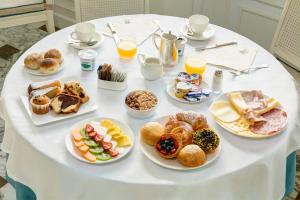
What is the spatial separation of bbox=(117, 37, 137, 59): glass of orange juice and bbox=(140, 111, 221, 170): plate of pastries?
0.50 meters

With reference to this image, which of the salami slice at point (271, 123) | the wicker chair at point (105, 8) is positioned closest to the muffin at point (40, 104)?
the salami slice at point (271, 123)

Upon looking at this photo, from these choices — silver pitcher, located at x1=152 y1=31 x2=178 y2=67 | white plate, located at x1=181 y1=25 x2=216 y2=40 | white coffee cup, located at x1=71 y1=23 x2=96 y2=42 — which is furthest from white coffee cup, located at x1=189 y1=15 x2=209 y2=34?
white coffee cup, located at x1=71 y1=23 x2=96 y2=42

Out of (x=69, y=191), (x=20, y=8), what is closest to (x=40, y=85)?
(x=69, y=191)

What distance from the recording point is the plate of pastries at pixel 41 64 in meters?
1.60

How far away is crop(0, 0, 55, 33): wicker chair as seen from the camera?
2.72 meters

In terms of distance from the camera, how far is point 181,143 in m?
1.26

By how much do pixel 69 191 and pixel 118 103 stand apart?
404 millimetres

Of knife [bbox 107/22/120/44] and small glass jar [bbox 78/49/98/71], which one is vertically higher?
small glass jar [bbox 78/49/98/71]

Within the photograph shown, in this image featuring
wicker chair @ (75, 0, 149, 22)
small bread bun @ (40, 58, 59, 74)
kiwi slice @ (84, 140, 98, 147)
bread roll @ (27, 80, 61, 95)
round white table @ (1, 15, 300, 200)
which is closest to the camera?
round white table @ (1, 15, 300, 200)

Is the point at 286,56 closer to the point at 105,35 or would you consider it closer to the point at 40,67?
the point at 105,35

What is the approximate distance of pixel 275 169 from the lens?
52.9 inches

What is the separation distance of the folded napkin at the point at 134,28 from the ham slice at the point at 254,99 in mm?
624

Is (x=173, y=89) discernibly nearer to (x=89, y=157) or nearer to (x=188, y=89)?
(x=188, y=89)

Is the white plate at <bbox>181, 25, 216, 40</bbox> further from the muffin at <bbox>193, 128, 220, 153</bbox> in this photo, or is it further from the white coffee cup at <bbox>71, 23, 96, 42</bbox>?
the muffin at <bbox>193, 128, 220, 153</bbox>
